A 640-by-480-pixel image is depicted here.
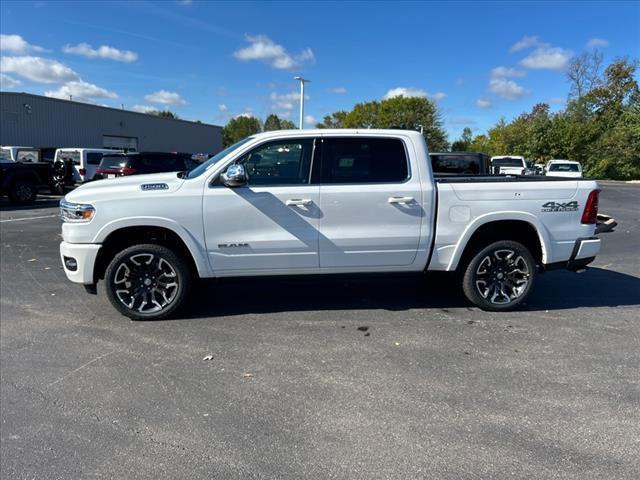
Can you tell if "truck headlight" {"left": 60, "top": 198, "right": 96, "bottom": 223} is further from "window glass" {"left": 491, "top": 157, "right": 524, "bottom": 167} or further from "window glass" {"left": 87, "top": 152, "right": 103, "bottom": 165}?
"window glass" {"left": 491, "top": 157, "right": 524, "bottom": 167}

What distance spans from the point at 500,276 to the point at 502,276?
0.8 inches

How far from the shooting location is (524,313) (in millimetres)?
5266

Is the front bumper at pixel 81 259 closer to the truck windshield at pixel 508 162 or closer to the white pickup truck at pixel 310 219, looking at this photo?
the white pickup truck at pixel 310 219

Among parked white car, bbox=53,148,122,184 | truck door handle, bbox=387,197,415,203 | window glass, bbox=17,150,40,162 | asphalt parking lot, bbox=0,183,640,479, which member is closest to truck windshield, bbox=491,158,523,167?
parked white car, bbox=53,148,122,184

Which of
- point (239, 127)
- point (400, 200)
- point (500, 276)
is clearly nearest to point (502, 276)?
point (500, 276)

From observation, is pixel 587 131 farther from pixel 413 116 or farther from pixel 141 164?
pixel 141 164

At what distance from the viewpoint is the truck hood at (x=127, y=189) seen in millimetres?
4738

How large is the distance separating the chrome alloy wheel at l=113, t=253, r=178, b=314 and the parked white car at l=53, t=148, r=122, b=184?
17.5 m

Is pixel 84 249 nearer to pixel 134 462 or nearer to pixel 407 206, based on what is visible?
pixel 134 462

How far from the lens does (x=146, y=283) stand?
498 centimetres

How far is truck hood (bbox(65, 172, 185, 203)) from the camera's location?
4.74 metres

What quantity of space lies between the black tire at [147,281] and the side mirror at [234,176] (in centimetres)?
92

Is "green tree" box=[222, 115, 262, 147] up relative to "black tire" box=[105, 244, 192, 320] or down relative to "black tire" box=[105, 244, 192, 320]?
up

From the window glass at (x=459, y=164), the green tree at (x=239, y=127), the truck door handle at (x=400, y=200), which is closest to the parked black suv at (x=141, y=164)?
the window glass at (x=459, y=164)
